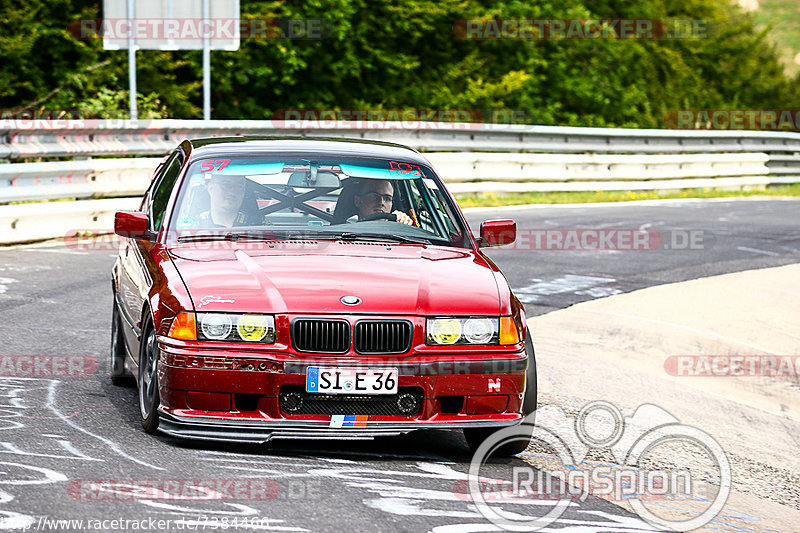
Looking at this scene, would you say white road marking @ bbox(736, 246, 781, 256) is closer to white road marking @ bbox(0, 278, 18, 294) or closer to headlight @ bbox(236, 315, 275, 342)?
white road marking @ bbox(0, 278, 18, 294)

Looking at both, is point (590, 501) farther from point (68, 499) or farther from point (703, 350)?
point (703, 350)

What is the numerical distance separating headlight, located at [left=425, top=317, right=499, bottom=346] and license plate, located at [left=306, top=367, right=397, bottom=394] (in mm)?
261

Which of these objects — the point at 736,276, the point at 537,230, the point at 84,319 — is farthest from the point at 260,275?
the point at 537,230

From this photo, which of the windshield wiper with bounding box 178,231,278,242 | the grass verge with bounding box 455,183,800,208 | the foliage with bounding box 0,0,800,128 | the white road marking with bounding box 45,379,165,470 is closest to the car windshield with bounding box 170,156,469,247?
the windshield wiper with bounding box 178,231,278,242

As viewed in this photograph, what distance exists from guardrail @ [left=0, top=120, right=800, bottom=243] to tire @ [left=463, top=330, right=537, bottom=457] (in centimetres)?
856

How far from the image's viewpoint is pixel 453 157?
19391mm

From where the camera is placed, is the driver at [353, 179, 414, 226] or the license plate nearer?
the license plate

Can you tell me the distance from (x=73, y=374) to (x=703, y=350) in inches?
205

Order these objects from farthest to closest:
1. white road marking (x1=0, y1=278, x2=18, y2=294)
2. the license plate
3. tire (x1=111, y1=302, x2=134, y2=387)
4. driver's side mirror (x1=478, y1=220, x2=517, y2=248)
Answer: white road marking (x1=0, y1=278, x2=18, y2=294)
tire (x1=111, y1=302, x2=134, y2=387)
driver's side mirror (x1=478, y1=220, x2=517, y2=248)
the license plate

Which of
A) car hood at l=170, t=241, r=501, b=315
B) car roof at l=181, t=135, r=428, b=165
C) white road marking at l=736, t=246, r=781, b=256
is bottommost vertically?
white road marking at l=736, t=246, r=781, b=256

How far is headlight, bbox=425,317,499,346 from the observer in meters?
5.72

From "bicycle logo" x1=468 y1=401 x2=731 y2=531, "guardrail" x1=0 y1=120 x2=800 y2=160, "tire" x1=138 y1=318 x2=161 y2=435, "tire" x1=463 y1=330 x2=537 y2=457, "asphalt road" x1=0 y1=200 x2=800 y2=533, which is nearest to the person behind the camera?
"asphalt road" x1=0 y1=200 x2=800 y2=533

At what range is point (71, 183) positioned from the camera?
14.2 m

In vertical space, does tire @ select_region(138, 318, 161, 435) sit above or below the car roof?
below
